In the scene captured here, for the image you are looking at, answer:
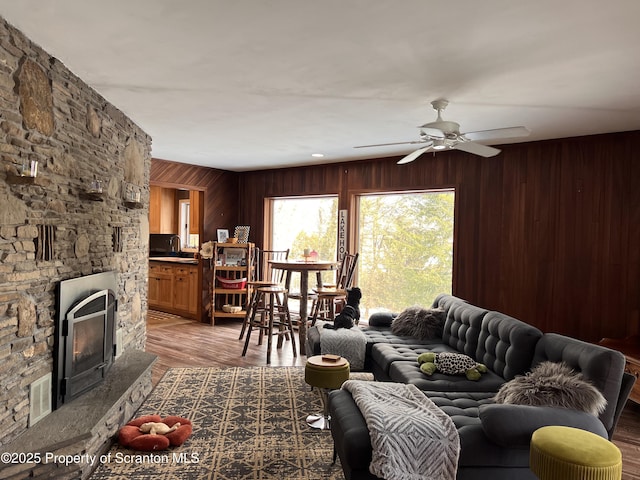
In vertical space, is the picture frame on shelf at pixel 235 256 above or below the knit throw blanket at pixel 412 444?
above

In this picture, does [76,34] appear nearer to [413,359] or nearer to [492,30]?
[492,30]

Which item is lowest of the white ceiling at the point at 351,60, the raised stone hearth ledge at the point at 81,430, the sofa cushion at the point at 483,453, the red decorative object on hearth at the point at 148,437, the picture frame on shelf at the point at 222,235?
the red decorative object on hearth at the point at 148,437

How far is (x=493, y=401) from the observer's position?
2.79m

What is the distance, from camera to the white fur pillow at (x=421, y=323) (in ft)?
14.4

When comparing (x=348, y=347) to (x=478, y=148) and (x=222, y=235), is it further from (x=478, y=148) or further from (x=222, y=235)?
(x=222, y=235)

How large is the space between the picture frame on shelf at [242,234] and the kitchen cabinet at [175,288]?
2.65 feet

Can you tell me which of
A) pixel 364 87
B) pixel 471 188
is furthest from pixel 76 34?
pixel 471 188

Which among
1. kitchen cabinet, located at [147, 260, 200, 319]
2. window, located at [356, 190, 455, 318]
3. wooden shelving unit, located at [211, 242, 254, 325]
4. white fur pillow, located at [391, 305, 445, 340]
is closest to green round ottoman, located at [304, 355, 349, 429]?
white fur pillow, located at [391, 305, 445, 340]

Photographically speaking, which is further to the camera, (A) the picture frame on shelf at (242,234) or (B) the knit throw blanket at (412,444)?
(A) the picture frame on shelf at (242,234)

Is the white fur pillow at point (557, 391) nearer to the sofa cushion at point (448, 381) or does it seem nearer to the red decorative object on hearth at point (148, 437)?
the sofa cushion at point (448, 381)

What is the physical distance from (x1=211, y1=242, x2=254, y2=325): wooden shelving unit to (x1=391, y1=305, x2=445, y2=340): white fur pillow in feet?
10.4

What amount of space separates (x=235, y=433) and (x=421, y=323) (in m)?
2.03

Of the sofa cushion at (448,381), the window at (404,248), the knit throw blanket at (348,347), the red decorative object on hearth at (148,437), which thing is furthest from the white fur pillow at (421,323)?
the red decorative object on hearth at (148,437)

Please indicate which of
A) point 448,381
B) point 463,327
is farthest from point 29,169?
point 463,327
